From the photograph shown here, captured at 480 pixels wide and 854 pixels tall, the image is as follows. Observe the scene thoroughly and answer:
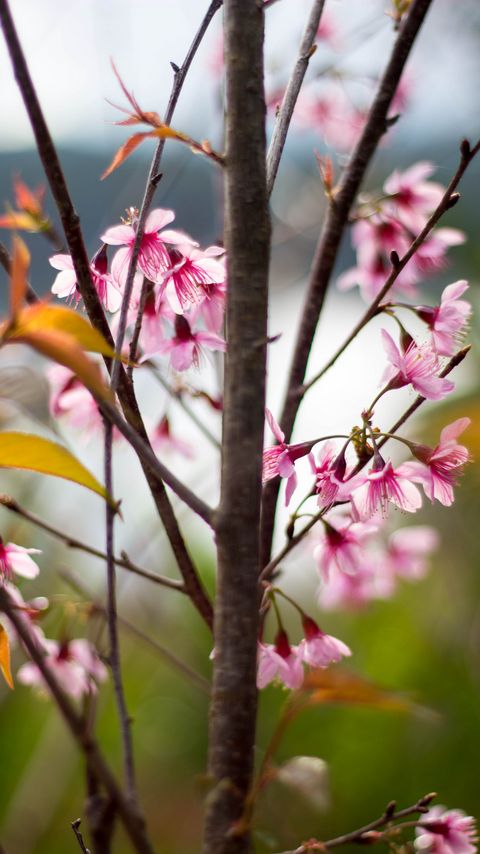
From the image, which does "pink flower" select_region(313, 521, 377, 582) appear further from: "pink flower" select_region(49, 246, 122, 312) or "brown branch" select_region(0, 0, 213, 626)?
"pink flower" select_region(49, 246, 122, 312)

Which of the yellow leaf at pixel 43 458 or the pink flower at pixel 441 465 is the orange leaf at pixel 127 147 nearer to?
the yellow leaf at pixel 43 458

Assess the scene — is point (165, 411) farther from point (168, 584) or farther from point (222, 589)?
point (222, 589)

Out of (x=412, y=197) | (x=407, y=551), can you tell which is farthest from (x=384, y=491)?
(x=407, y=551)

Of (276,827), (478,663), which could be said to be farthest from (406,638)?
(276,827)

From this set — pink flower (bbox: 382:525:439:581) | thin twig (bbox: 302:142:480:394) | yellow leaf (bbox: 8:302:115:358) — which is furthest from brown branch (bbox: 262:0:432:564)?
pink flower (bbox: 382:525:439:581)

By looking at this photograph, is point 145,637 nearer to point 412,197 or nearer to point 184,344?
point 184,344

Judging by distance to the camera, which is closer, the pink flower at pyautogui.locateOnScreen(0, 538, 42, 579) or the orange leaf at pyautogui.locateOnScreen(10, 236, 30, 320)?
the orange leaf at pyautogui.locateOnScreen(10, 236, 30, 320)
